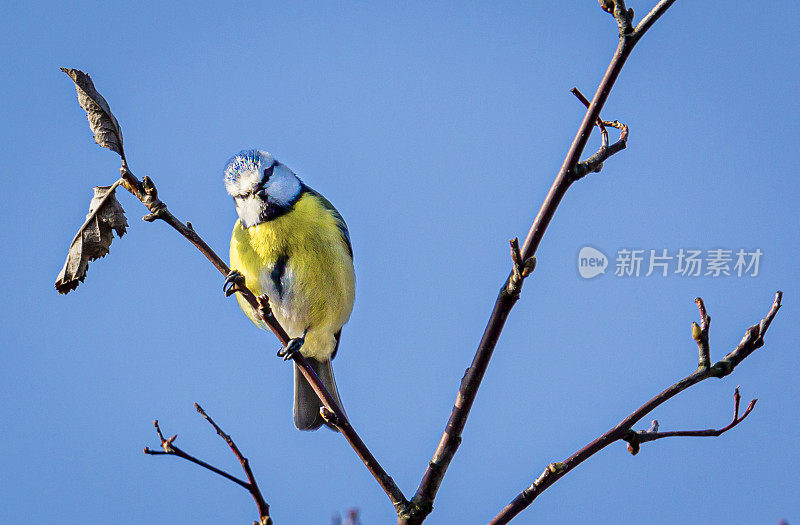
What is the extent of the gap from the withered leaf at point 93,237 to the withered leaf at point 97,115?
14 cm

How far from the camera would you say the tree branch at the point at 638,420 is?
197 cm

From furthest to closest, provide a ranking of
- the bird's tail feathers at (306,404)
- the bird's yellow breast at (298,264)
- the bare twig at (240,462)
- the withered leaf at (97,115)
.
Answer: the bird's tail feathers at (306,404) < the bird's yellow breast at (298,264) < the withered leaf at (97,115) < the bare twig at (240,462)

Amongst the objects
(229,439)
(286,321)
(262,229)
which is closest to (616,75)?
Result: (229,439)

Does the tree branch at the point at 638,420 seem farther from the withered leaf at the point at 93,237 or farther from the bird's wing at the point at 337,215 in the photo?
the bird's wing at the point at 337,215

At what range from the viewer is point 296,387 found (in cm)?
454

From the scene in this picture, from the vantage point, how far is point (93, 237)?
7.52 ft

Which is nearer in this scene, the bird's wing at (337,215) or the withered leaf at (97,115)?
the withered leaf at (97,115)

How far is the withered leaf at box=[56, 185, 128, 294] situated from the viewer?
2283mm

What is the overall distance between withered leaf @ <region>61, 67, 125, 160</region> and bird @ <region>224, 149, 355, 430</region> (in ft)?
5.33

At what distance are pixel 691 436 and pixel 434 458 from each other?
2.23 ft

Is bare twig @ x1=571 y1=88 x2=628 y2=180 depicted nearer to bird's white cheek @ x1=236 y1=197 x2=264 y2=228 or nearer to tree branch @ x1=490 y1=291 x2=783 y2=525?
tree branch @ x1=490 y1=291 x2=783 y2=525

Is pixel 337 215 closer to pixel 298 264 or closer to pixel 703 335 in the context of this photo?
pixel 298 264

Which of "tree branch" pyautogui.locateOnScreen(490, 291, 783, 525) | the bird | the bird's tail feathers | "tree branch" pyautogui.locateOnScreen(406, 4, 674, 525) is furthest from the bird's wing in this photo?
"tree branch" pyautogui.locateOnScreen(490, 291, 783, 525)

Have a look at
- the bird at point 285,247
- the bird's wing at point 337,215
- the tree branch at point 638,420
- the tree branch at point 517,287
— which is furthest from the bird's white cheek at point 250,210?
the tree branch at point 638,420
